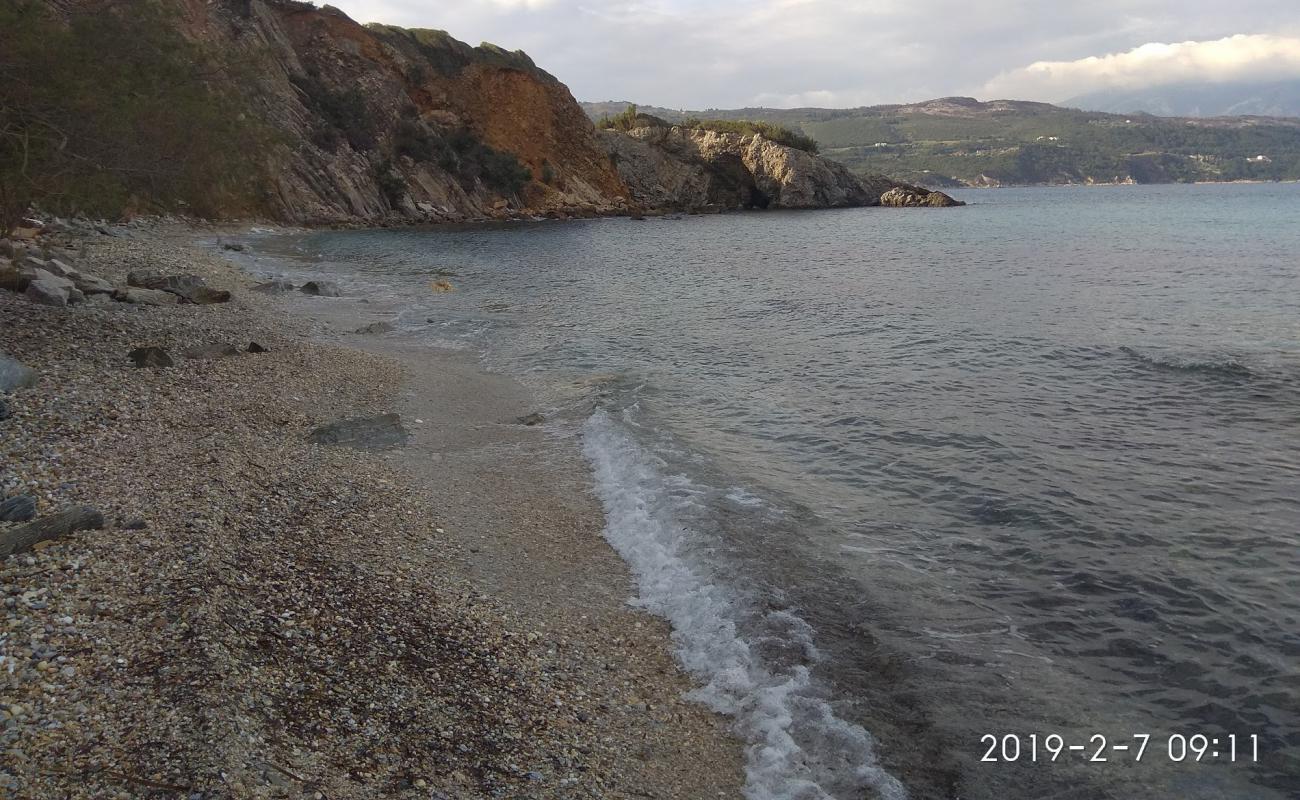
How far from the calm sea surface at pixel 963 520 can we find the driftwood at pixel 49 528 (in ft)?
18.3

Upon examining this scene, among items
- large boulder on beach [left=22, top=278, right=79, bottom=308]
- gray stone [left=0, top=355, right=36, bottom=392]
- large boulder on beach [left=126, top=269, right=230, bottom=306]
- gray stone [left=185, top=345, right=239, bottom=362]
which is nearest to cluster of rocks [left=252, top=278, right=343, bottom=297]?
large boulder on beach [left=126, top=269, right=230, bottom=306]

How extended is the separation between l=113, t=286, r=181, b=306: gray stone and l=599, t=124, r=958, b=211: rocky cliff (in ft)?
262

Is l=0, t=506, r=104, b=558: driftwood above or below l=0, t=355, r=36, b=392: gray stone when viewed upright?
below

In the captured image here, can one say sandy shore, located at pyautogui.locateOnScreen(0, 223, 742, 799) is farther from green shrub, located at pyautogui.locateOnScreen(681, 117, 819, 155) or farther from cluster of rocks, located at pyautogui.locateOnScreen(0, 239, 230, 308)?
green shrub, located at pyautogui.locateOnScreen(681, 117, 819, 155)

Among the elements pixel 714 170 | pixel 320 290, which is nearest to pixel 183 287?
pixel 320 290

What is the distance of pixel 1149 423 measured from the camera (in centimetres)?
1491

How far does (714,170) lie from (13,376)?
100m

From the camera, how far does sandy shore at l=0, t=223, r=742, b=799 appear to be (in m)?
5.14

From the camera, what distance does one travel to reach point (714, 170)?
105 m

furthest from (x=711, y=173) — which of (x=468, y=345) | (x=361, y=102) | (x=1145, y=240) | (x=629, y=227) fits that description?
(x=468, y=345)

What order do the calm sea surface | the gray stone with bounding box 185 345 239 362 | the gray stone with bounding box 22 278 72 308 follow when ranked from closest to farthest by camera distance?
1. the calm sea surface
2. the gray stone with bounding box 185 345 239 362
3. the gray stone with bounding box 22 278 72 308

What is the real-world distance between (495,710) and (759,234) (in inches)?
2511

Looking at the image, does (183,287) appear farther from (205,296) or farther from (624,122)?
(624,122)

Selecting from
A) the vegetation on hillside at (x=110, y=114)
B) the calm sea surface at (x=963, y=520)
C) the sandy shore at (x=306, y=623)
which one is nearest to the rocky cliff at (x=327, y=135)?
the vegetation on hillside at (x=110, y=114)
